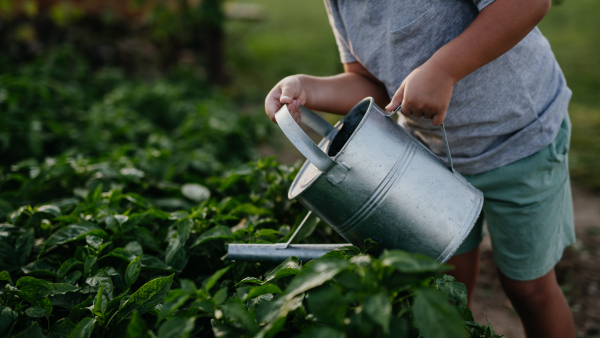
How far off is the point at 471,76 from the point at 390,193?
0.54m

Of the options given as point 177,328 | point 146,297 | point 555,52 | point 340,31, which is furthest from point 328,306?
point 555,52

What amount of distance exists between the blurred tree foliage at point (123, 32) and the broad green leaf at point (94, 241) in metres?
4.06

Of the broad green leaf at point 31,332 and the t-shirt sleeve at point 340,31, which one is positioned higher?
the t-shirt sleeve at point 340,31

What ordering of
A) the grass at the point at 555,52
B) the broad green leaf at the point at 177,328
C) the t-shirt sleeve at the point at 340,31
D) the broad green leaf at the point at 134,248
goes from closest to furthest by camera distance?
1. the broad green leaf at the point at 177,328
2. the broad green leaf at the point at 134,248
3. the t-shirt sleeve at the point at 340,31
4. the grass at the point at 555,52

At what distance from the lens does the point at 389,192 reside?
1077 mm

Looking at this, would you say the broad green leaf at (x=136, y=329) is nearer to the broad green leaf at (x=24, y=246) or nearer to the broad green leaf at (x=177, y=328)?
the broad green leaf at (x=177, y=328)

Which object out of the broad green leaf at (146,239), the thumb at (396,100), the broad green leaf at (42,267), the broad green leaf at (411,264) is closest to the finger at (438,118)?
the thumb at (396,100)

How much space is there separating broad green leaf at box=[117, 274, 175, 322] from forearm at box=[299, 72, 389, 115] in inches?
28.8

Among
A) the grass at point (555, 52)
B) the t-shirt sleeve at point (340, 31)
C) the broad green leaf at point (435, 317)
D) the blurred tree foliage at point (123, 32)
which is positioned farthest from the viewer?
the blurred tree foliage at point (123, 32)

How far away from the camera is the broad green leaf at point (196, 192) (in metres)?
1.91

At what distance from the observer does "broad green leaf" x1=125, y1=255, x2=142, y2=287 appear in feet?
4.03

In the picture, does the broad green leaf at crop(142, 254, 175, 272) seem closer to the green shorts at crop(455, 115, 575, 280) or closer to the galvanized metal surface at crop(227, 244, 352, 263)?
the galvanized metal surface at crop(227, 244, 352, 263)

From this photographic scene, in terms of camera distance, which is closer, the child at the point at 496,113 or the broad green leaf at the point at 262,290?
the broad green leaf at the point at 262,290

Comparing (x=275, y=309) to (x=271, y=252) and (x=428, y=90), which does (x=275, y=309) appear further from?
(x=428, y=90)
